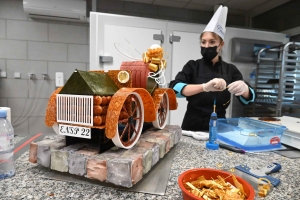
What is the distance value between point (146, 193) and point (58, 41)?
2217mm

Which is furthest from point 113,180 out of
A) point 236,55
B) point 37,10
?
point 37,10

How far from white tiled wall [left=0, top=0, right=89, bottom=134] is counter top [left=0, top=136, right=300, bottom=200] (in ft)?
5.83

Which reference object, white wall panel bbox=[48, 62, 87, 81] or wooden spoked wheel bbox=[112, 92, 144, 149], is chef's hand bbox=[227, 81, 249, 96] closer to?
wooden spoked wheel bbox=[112, 92, 144, 149]

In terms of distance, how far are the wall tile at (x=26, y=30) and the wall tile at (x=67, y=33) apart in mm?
73

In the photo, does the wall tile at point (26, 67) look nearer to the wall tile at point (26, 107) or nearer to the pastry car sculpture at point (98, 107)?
the wall tile at point (26, 107)

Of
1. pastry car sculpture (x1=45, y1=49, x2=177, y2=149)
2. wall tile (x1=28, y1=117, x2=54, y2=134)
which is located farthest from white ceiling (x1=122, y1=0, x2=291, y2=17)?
pastry car sculpture (x1=45, y1=49, x2=177, y2=149)

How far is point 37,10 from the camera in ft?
6.48

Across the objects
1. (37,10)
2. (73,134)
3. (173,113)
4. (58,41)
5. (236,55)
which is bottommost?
(173,113)

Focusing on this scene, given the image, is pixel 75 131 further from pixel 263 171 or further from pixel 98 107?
pixel 263 171

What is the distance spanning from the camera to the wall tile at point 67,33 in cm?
221

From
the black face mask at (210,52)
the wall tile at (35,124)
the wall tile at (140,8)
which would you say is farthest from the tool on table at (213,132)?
the wall tile at (35,124)

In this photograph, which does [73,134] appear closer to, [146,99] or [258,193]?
[146,99]

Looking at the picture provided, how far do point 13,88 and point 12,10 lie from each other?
0.84m

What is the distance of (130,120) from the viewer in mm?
595
